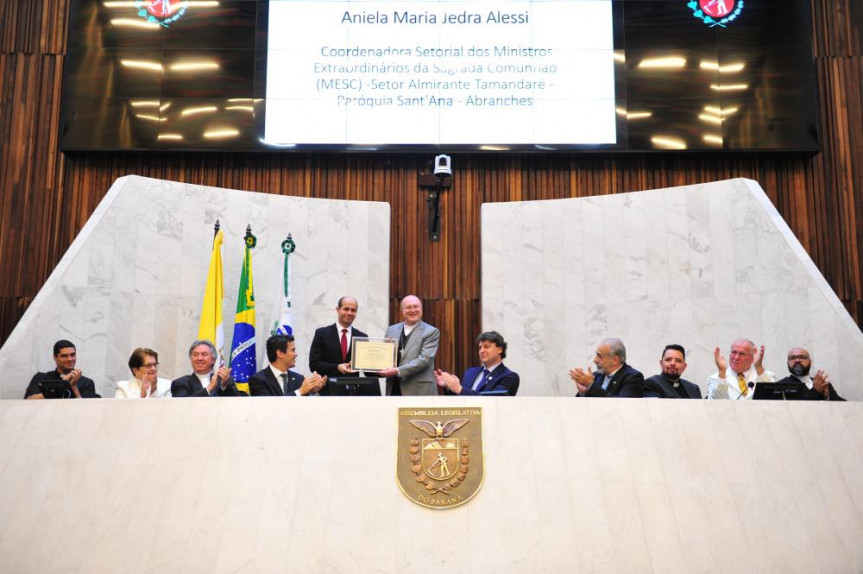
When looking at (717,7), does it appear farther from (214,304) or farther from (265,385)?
(265,385)

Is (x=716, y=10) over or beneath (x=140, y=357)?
over

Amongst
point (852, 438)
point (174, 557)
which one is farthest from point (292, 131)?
point (852, 438)

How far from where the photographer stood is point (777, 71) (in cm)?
830

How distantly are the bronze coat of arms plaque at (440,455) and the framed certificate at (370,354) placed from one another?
1.70 ft

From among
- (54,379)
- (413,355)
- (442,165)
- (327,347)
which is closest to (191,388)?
(54,379)

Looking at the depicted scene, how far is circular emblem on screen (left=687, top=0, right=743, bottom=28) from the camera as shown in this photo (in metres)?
8.41

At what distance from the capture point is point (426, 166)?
8.42 metres

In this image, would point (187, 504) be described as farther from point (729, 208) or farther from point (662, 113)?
point (662, 113)

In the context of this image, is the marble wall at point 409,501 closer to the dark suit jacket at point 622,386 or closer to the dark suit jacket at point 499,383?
the dark suit jacket at point 622,386

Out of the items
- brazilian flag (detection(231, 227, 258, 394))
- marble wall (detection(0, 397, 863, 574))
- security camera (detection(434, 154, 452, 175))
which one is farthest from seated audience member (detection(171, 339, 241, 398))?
security camera (detection(434, 154, 452, 175))

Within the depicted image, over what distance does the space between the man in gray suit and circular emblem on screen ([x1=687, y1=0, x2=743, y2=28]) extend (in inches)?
173

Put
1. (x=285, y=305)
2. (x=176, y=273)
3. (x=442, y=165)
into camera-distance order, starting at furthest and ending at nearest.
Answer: (x=442, y=165) → (x=176, y=273) → (x=285, y=305)

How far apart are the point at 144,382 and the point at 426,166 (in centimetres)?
391

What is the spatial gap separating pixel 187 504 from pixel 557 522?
1.75 m
